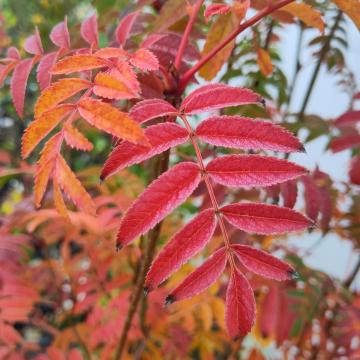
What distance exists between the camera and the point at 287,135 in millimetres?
437

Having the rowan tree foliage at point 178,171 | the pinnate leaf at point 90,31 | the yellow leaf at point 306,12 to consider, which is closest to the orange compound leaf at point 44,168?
the rowan tree foliage at point 178,171

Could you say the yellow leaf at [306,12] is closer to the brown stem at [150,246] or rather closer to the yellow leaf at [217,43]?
the yellow leaf at [217,43]

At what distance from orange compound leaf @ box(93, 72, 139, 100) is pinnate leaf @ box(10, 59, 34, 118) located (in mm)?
196

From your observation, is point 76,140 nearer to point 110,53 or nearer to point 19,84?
point 110,53

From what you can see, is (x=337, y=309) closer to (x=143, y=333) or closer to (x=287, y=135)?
(x=143, y=333)

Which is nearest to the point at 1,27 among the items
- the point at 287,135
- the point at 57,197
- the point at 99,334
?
the point at 99,334

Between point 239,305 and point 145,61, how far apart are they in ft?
0.81

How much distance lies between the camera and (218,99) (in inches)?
18.5

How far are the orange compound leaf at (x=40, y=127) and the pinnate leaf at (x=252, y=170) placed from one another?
0.50ft

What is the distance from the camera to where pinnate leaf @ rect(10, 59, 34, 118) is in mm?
612

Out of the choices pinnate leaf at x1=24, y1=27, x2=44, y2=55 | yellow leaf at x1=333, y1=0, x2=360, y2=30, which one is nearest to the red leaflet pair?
yellow leaf at x1=333, y1=0, x2=360, y2=30

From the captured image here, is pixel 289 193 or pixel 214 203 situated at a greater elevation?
pixel 214 203

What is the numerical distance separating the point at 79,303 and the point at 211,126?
29.1 inches

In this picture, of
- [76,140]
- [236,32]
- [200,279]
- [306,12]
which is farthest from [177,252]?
[306,12]
